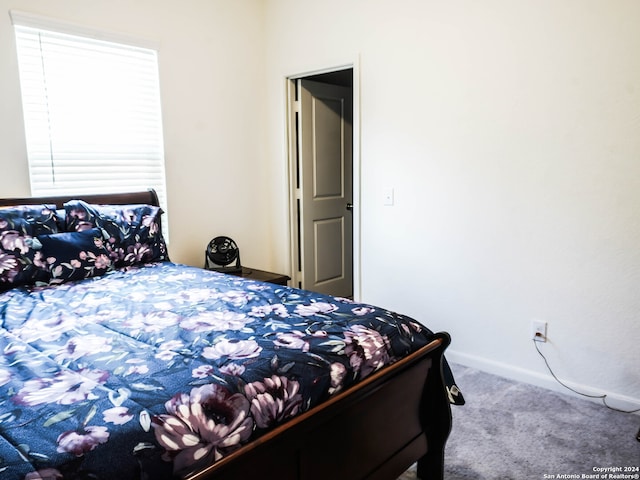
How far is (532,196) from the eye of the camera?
265cm

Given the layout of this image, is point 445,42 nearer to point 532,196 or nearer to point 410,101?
point 410,101

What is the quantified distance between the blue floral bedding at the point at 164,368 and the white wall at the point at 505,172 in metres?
1.25

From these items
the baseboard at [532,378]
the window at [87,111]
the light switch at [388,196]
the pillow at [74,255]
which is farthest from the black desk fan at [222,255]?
the baseboard at [532,378]

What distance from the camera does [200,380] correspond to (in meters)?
1.26

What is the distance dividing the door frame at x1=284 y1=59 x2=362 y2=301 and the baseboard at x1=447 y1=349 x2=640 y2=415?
90 cm

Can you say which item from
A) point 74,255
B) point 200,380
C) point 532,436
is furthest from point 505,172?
point 74,255

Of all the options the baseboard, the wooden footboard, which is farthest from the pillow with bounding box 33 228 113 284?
the baseboard

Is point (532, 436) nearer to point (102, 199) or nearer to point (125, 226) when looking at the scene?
point (125, 226)

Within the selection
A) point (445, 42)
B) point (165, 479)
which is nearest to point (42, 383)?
point (165, 479)

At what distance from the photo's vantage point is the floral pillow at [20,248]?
2.29m

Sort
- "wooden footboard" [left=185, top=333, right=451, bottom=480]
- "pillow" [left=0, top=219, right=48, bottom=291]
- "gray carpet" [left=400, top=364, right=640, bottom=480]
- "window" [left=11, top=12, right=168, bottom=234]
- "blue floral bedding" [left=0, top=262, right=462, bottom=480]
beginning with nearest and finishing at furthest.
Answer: "blue floral bedding" [left=0, top=262, right=462, bottom=480], "wooden footboard" [left=185, top=333, right=451, bottom=480], "gray carpet" [left=400, top=364, right=640, bottom=480], "pillow" [left=0, top=219, right=48, bottom=291], "window" [left=11, top=12, right=168, bottom=234]

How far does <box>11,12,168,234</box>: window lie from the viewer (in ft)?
9.16

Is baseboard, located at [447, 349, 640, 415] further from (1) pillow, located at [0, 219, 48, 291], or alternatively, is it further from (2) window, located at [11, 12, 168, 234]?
(1) pillow, located at [0, 219, 48, 291]

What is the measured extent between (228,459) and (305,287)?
309 cm
